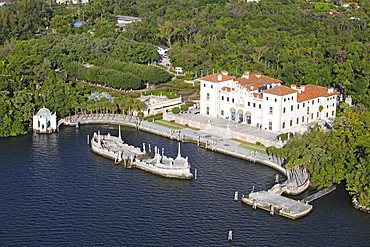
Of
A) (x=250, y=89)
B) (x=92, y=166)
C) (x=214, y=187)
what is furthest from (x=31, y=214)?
(x=250, y=89)

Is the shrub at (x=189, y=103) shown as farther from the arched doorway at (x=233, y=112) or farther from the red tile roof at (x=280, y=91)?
the red tile roof at (x=280, y=91)

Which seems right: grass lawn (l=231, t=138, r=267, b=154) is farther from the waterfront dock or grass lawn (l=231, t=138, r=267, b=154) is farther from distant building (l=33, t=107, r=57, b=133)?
distant building (l=33, t=107, r=57, b=133)

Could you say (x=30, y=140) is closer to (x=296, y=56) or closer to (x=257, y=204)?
(x=257, y=204)

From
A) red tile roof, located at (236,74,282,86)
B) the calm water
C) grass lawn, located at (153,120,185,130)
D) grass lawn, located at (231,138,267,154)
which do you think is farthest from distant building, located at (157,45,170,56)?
the calm water

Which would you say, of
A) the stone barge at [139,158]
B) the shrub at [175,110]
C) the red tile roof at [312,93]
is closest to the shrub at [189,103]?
the shrub at [175,110]

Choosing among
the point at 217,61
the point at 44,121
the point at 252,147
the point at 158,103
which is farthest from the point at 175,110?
the point at 217,61
